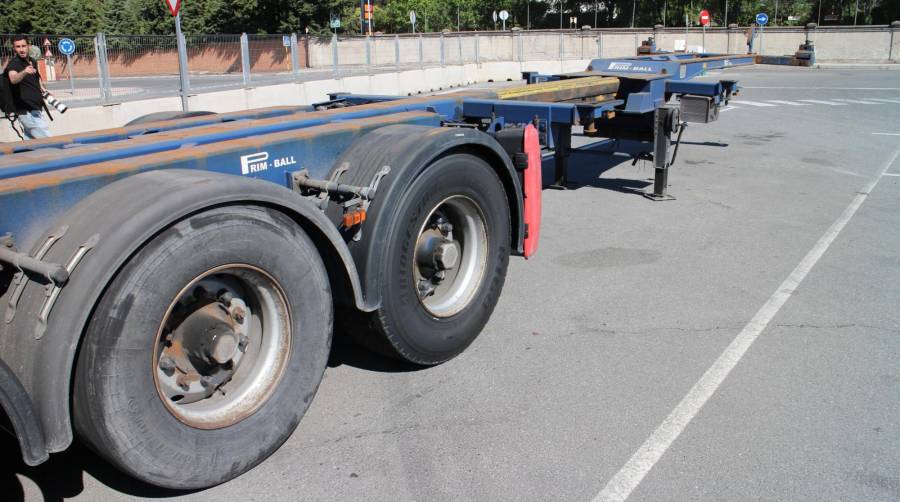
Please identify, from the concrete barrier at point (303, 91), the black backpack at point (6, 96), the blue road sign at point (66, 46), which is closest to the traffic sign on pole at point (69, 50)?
the blue road sign at point (66, 46)

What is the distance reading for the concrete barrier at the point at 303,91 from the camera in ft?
42.5

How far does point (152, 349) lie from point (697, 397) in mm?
2842

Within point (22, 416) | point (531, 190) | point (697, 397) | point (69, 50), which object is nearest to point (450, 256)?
point (531, 190)

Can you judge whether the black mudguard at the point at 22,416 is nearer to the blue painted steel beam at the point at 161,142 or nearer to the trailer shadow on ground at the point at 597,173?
the blue painted steel beam at the point at 161,142

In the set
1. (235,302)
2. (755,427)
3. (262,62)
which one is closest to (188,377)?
(235,302)

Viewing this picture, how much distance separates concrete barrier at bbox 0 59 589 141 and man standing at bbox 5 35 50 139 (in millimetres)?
2743

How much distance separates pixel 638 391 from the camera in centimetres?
421

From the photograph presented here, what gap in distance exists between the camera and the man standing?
856 cm

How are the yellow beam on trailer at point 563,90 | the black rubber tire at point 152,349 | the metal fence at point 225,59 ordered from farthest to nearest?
the metal fence at point 225,59, the yellow beam on trailer at point 563,90, the black rubber tire at point 152,349

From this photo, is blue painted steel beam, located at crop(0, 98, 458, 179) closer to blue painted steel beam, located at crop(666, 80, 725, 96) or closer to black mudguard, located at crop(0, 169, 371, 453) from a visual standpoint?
black mudguard, located at crop(0, 169, 371, 453)

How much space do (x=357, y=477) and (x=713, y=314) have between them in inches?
122

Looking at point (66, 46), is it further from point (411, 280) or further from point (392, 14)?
point (392, 14)

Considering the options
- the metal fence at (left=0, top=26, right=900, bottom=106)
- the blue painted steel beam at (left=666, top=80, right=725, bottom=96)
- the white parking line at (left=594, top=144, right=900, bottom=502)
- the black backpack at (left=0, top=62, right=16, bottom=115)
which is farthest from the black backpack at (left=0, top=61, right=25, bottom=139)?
the white parking line at (left=594, top=144, right=900, bottom=502)

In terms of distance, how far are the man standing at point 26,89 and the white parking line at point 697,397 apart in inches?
318
